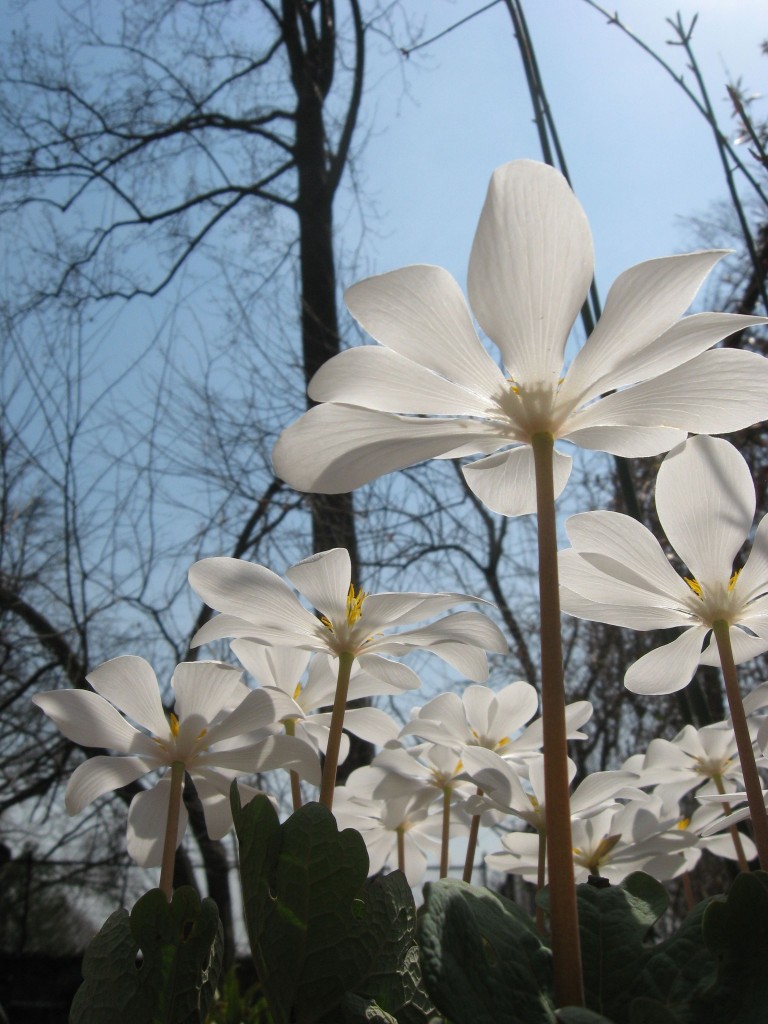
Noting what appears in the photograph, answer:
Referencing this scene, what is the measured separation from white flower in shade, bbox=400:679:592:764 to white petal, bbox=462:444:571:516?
148 mm

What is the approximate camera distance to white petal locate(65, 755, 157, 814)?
46cm

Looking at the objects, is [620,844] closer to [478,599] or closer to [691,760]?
[691,760]

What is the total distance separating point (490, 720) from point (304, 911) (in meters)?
0.37

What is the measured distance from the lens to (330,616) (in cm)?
45

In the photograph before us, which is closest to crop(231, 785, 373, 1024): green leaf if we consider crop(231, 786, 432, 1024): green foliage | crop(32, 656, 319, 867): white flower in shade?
crop(231, 786, 432, 1024): green foliage

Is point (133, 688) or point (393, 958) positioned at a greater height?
point (133, 688)

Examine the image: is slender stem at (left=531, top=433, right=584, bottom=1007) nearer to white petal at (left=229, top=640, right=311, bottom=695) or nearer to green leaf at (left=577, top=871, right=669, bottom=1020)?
green leaf at (left=577, top=871, right=669, bottom=1020)

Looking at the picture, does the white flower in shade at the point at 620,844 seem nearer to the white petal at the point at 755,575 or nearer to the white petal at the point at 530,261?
the white petal at the point at 755,575

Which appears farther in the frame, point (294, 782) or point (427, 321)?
point (294, 782)

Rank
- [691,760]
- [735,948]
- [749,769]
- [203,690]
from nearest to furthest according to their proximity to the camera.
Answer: [735,948] → [749,769] → [203,690] → [691,760]

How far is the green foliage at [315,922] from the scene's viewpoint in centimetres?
25

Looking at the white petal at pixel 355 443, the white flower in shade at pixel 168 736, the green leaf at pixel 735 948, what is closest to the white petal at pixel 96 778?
the white flower in shade at pixel 168 736

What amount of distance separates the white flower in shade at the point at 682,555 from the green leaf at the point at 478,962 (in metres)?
0.17

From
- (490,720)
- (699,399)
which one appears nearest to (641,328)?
(699,399)
